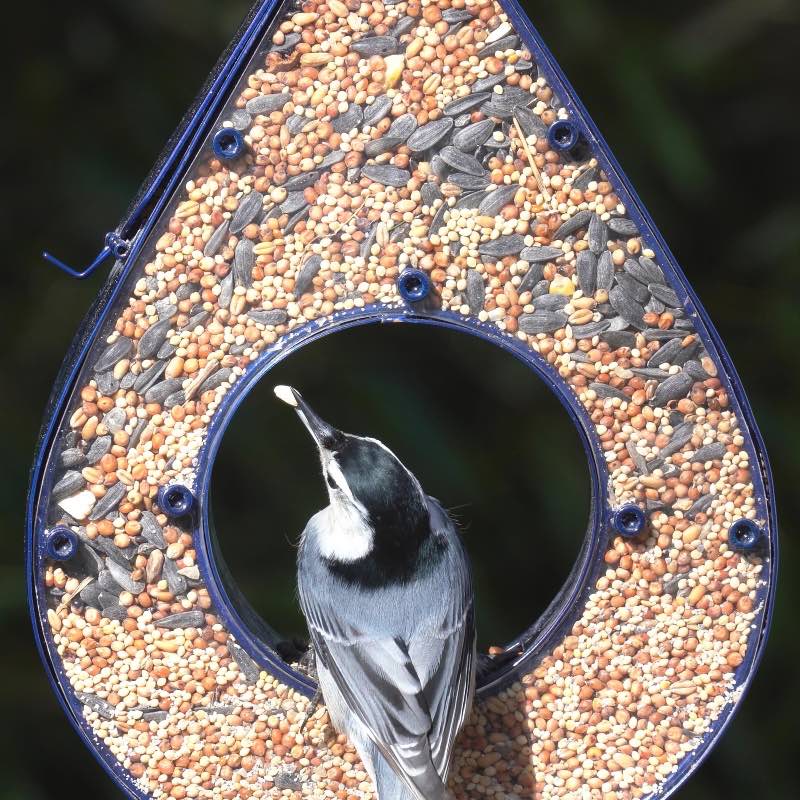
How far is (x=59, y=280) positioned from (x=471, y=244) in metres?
2.11

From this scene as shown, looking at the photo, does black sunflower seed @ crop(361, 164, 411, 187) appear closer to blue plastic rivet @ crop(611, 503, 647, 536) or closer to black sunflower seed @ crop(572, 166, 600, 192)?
black sunflower seed @ crop(572, 166, 600, 192)

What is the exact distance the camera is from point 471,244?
2301mm

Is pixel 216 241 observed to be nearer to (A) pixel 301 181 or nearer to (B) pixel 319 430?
(A) pixel 301 181

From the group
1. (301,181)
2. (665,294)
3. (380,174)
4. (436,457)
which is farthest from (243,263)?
(436,457)

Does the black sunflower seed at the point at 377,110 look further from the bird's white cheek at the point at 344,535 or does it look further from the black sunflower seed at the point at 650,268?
the bird's white cheek at the point at 344,535

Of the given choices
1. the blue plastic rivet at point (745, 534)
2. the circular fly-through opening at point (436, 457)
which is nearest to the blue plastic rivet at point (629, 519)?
the blue plastic rivet at point (745, 534)

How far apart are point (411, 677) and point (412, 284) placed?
2.14 ft

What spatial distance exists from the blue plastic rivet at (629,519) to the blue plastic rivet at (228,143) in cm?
87

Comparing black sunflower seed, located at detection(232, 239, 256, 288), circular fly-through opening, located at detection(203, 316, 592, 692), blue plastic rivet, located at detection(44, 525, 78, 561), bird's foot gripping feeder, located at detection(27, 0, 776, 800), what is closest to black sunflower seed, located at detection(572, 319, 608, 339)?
bird's foot gripping feeder, located at detection(27, 0, 776, 800)

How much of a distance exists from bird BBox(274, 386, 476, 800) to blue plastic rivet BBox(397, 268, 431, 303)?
0.79 ft

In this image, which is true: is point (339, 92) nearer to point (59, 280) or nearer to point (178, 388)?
point (178, 388)

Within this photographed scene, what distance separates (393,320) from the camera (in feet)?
7.52

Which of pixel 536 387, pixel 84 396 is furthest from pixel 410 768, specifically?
pixel 536 387

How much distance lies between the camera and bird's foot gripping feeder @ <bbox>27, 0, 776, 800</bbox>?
2283 millimetres
